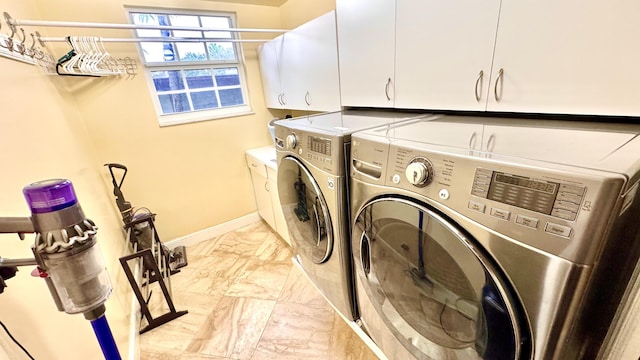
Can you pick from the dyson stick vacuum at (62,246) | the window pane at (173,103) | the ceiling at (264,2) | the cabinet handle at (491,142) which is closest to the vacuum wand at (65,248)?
the dyson stick vacuum at (62,246)

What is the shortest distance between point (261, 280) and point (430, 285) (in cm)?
156

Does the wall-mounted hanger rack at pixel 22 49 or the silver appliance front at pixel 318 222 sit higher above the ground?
the wall-mounted hanger rack at pixel 22 49

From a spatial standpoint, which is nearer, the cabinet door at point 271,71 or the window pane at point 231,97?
the cabinet door at point 271,71

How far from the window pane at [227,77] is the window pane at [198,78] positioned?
8 centimetres

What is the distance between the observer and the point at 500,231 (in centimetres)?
59

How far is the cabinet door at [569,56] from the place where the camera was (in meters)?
0.69

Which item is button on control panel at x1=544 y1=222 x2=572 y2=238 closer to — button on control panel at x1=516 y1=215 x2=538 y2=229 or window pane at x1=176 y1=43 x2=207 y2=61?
button on control panel at x1=516 y1=215 x2=538 y2=229

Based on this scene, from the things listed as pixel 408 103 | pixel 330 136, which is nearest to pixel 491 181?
pixel 330 136

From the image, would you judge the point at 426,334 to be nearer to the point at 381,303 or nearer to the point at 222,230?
the point at 381,303

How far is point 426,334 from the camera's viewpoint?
917mm

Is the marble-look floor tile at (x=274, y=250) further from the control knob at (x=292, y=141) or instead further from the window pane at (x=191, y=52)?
the window pane at (x=191, y=52)

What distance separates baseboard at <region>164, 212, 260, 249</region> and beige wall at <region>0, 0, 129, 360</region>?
2.46 ft

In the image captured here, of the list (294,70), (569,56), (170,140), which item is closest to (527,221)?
(569,56)

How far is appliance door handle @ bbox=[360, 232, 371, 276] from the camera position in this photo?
1.02 meters
